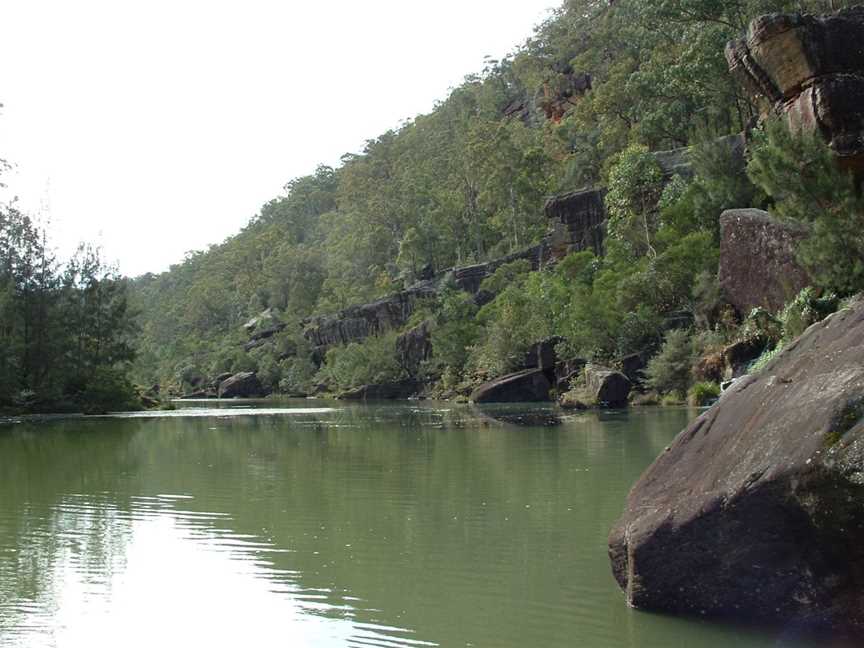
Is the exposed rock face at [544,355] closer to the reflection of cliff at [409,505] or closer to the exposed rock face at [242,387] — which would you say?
the reflection of cliff at [409,505]

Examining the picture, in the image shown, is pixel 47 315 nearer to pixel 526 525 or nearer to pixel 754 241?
pixel 754 241

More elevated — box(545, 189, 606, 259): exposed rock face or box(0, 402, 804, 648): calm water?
box(545, 189, 606, 259): exposed rock face

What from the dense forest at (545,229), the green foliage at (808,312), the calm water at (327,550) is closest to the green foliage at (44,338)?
the dense forest at (545,229)

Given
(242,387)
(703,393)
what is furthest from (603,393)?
(242,387)

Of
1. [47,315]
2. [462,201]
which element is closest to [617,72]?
[462,201]

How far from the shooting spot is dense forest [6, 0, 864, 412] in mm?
40625

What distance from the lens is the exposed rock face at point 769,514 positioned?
6.52 m

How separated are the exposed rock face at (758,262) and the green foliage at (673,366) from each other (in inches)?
134

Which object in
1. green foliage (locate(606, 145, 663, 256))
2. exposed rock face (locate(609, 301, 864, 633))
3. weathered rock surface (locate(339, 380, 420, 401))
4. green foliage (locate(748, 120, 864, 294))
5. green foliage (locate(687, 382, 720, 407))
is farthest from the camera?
weathered rock surface (locate(339, 380, 420, 401))

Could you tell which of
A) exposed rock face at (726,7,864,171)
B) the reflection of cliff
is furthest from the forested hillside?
the reflection of cliff

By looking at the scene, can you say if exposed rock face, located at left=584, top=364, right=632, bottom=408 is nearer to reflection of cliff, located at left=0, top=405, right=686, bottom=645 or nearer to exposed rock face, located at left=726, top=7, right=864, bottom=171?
reflection of cliff, located at left=0, top=405, right=686, bottom=645

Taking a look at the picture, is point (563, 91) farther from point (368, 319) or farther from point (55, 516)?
point (55, 516)

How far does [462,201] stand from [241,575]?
275ft

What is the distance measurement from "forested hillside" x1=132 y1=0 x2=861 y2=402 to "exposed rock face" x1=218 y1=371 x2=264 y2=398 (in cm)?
146
